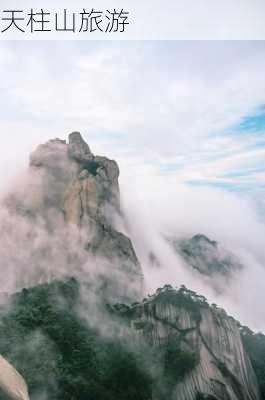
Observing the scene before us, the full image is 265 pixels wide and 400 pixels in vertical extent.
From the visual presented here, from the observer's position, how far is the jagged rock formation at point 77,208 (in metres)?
43.8

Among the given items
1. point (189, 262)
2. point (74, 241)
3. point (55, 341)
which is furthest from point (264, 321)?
point (55, 341)

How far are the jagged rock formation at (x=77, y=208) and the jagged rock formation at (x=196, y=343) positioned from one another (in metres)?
11.0

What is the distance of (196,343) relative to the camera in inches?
1171

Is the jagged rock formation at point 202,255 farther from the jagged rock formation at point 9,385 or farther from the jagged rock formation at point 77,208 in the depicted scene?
the jagged rock formation at point 9,385

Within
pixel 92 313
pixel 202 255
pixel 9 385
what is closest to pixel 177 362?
pixel 92 313

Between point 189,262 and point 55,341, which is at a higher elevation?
point 189,262

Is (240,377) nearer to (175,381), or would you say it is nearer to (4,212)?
(175,381)

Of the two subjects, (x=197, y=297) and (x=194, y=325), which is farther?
(x=197, y=297)

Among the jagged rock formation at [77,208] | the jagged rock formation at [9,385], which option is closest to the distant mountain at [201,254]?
the jagged rock formation at [77,208]

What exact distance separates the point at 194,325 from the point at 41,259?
2121 centimetres

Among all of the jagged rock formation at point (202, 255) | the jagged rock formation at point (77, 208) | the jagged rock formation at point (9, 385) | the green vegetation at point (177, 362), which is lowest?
the jagged rock formation at point (9, 385)

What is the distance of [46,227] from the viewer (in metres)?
46.8

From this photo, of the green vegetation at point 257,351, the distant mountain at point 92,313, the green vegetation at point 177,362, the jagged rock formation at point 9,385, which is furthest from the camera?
the green vegetation at point 257,351

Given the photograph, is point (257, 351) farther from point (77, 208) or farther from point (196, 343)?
point (77, 208)
